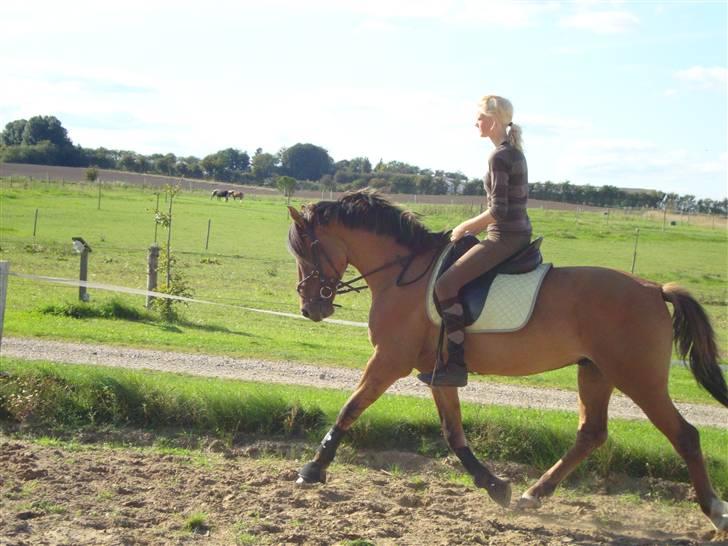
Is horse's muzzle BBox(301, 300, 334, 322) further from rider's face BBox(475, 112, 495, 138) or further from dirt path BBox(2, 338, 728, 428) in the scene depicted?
dirt path BBox(2, 338, 728, 428)

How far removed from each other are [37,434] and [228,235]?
124ft

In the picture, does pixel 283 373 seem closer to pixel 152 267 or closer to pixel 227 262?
pixel 152 267

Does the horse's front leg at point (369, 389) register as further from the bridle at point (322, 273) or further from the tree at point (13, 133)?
the tree at point (13, 133)

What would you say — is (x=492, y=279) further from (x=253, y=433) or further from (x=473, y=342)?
(x=253, y=433)

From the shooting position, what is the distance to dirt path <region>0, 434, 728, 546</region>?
601 centimetres

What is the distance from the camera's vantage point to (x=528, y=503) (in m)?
7.25

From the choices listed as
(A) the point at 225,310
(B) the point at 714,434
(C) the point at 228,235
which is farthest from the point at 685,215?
(B) the point at 714,434

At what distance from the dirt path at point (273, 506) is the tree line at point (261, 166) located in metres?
56.8

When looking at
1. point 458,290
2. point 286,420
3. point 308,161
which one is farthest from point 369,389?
point 308,161

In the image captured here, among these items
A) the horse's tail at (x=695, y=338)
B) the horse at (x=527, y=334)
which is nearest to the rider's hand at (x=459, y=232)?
the horse at (x=527, y=334)

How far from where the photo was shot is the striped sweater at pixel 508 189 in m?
7.02

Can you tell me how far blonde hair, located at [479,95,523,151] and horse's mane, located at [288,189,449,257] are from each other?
1.18 metres

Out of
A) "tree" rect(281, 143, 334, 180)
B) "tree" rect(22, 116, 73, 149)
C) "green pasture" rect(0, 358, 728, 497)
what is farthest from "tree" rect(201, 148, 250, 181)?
"green pasture" rect(0, 358, 728, 497)

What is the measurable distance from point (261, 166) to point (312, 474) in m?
95.3
